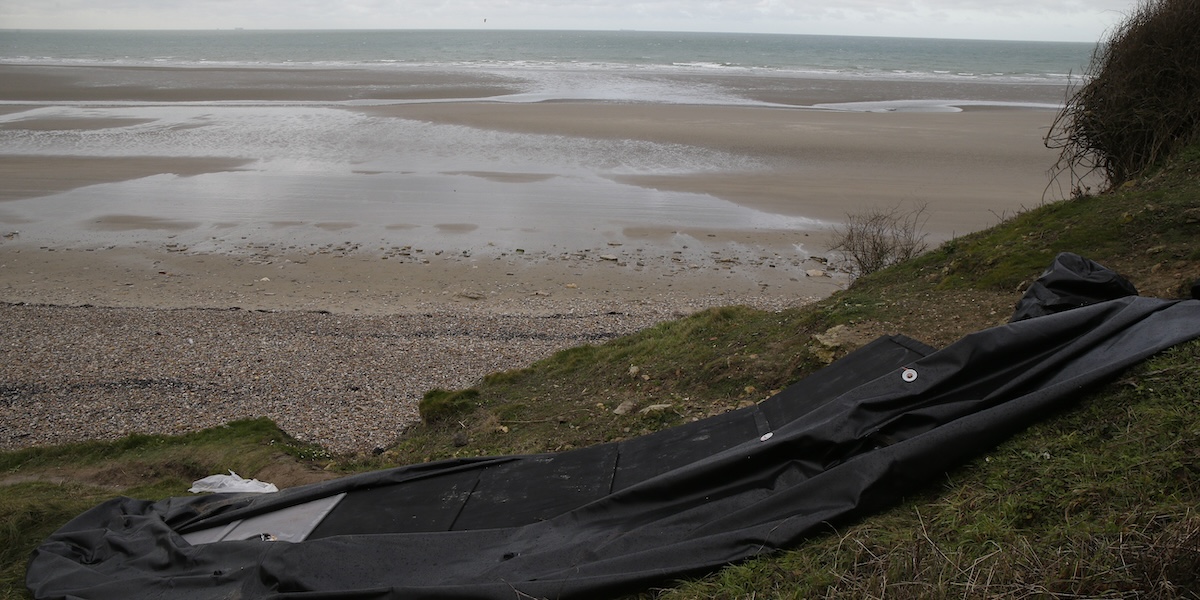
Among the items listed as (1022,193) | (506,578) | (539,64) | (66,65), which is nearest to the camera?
(506,578)

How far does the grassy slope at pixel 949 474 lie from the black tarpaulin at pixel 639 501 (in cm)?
17

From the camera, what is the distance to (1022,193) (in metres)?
21.1

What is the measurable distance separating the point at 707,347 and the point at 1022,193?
15.9m

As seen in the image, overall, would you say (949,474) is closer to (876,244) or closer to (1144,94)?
(1144,94)

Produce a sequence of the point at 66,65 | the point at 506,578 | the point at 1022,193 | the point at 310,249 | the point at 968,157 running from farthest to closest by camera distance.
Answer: the point at 66,65 < the point at 968,157 < the point at 1022,193 < the point at 310,249 < the point at 506,578

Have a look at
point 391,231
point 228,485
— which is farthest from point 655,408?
point 391,231

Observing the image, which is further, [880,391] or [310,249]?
[310,249]

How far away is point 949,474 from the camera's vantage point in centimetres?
404

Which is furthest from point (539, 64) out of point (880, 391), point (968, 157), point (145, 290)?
point (880, 391)

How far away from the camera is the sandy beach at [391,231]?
1074 centimetres

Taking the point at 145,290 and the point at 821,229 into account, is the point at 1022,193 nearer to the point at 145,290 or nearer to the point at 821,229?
the point at 821,229

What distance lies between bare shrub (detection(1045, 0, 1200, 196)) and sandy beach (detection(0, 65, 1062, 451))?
17.3 ft

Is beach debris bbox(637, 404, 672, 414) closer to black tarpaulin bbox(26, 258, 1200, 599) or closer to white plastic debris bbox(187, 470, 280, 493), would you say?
black tarpaulin bbox(26, 258, 1200, 599)

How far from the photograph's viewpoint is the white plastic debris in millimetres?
7042
